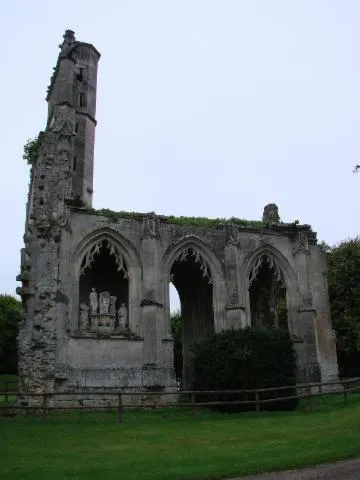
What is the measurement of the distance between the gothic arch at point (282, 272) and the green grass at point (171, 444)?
268 inches

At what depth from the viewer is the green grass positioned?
897cm

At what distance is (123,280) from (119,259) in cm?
337

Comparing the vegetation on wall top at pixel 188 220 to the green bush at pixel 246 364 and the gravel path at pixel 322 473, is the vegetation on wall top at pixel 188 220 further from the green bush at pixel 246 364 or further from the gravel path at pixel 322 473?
the gravel path at pixel 322 473

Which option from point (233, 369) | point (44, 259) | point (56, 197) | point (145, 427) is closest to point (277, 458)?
point (145, 427)

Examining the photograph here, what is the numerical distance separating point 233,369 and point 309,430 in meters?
5.91

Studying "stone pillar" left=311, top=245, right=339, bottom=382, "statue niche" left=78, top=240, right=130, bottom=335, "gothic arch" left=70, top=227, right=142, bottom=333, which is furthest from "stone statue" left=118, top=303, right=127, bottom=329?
"stone pillar" left=311, top=245, right=339, bottom=382

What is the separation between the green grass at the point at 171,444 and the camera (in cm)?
897

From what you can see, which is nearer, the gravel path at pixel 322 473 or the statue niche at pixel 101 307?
the gravel path at pixel 322 473

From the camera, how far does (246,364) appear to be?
18.8 meters

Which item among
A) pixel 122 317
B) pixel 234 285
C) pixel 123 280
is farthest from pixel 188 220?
pixel 122 317

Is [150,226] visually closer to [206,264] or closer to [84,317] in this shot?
[206,264]

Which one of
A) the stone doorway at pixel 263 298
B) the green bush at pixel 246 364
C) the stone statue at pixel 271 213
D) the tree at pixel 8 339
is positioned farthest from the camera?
the tree at pixel 8 339

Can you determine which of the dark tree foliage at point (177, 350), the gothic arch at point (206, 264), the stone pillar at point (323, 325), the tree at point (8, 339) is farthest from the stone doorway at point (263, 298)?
the tree at point (8, 339)

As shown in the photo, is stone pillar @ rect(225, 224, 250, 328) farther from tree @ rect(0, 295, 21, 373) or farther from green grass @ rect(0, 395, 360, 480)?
tree @ rect(0, 295, 21, 373)
